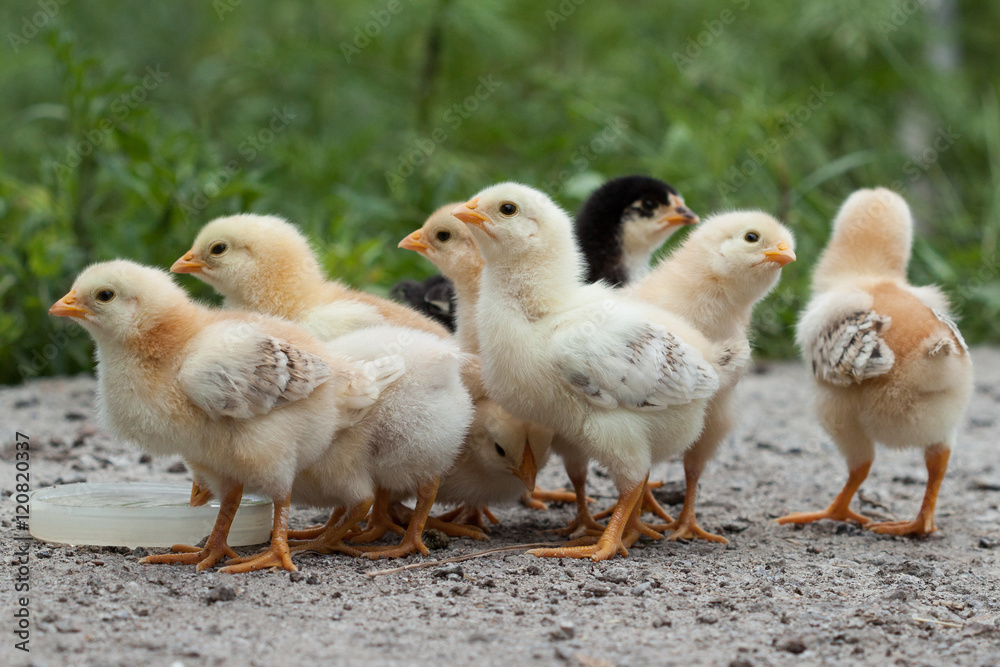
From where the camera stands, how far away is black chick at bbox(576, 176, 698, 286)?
4527 mm

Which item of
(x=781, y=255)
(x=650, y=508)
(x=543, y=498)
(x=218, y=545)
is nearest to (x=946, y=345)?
(x=781, y=255)

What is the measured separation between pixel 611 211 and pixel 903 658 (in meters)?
2.54

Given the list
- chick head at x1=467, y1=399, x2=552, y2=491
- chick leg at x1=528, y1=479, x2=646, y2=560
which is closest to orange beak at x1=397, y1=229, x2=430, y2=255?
chick head at x1=467, y1=399, x2=552, y2=491

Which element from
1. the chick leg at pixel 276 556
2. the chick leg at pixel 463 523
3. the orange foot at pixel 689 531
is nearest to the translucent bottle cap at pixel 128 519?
the chick leg at pixel 276 556

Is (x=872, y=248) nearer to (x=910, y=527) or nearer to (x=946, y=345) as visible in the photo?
(x=946, y=345)

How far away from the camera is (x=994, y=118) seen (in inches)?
386

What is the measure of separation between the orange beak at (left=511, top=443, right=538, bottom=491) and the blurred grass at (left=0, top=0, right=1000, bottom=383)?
2.71 metres

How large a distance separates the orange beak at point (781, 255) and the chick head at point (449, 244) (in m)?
1.08

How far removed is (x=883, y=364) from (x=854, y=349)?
4.6 inches

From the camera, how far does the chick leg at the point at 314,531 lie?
356 cm

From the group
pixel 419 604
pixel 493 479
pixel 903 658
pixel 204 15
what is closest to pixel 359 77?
pixel 204 15

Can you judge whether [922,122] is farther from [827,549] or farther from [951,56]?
[827,549]

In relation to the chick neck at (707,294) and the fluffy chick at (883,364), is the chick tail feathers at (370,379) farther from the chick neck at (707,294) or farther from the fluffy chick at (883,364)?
the fluffy chick at (883,364)

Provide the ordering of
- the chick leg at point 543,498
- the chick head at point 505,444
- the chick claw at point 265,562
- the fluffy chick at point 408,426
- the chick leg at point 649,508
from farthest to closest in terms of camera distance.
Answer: the chick leg at point 543,498 → the chick leg at point 649,508 → the chick head at point 505,444 → the fluffy chick at point 408,426 → the chick claw at point 265,562
